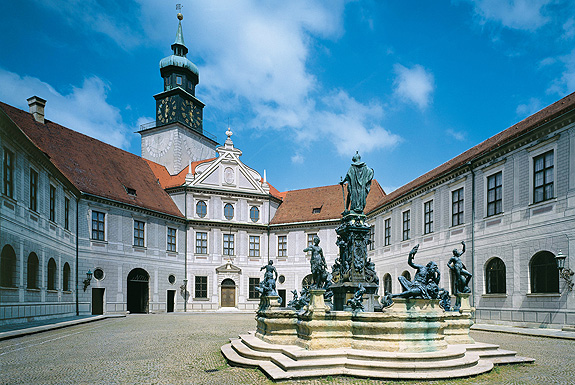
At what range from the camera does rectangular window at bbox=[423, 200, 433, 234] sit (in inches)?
1144

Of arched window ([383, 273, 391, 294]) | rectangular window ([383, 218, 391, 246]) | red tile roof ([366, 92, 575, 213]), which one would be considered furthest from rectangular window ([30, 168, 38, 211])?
arched window ([383, 273, 391, 294])

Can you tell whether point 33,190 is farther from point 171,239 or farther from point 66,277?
point 171,239

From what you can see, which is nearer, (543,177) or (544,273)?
(544,273)

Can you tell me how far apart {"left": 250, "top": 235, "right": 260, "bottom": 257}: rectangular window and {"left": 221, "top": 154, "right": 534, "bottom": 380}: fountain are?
29.3m

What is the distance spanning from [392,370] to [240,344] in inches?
200

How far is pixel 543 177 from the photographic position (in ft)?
65.7

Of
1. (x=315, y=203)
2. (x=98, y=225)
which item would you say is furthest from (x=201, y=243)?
→ (x=315, y=203)

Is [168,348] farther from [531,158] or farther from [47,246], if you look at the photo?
[531,158]

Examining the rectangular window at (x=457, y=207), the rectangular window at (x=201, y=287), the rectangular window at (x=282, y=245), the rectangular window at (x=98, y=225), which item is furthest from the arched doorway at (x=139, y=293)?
the rectangular window at (x=457, y=207)

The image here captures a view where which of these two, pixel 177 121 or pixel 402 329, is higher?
pixel 177 121

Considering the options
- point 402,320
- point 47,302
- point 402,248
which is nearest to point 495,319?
point 402,248

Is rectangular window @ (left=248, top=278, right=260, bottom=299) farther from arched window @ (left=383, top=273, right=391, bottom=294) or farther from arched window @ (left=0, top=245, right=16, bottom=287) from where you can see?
arched window @ (left=0, top=245, right=16, bottom=287)

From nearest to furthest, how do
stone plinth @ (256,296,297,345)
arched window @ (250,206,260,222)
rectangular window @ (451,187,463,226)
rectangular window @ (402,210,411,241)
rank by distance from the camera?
stone plinth @ (256,296,297,345), rectangular window @ (451,187,463,226), rectangular window @ (402,210,411,241), arched window @ (250,206,260,222)

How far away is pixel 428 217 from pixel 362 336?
68.4 feet
